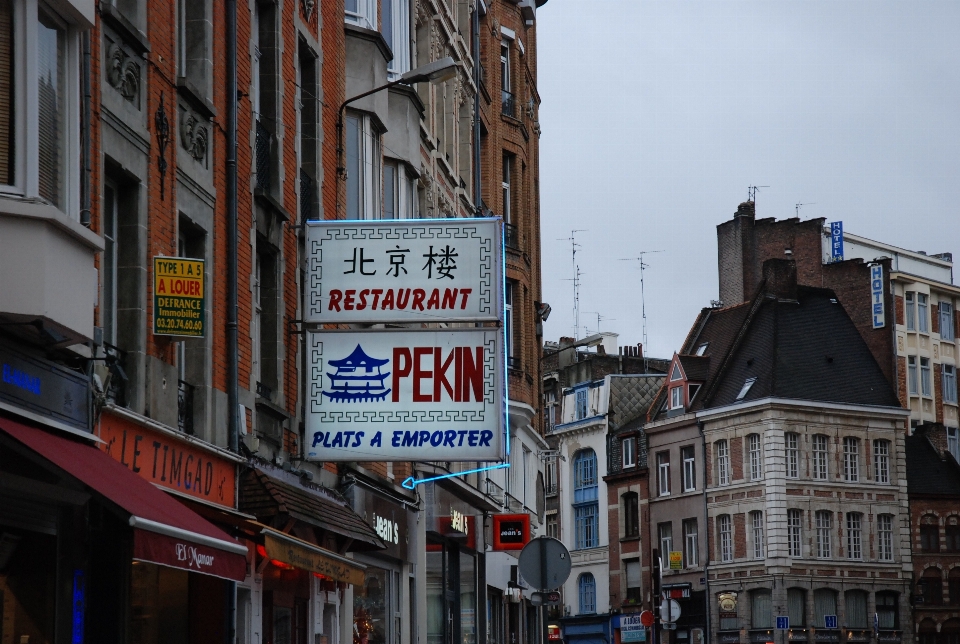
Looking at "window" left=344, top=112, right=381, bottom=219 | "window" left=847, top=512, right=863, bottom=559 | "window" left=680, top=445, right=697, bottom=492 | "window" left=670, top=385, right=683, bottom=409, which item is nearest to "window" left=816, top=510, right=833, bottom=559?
"window" left=847, top=512, right=863, bottom=559

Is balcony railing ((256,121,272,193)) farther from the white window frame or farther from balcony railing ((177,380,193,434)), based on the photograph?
the white window frame

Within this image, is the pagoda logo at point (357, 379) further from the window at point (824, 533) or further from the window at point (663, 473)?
the window at point (663, 473)

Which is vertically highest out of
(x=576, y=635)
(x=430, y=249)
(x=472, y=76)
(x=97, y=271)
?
(x=472, y=76)

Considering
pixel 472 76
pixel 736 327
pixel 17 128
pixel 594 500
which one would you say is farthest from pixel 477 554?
pixel 594 500

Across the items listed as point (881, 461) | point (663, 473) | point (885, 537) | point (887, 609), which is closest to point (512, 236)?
point (881, 461)

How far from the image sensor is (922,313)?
255 feet

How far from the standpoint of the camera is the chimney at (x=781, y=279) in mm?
75750

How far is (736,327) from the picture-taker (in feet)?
250

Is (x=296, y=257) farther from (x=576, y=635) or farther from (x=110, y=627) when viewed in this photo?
(x=576, y=635)

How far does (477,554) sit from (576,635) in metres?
52.5

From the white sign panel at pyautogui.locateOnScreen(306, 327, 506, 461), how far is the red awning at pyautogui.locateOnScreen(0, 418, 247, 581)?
5.45m

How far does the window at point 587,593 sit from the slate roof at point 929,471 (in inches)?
729

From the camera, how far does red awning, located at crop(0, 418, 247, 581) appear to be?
1048 centimetres

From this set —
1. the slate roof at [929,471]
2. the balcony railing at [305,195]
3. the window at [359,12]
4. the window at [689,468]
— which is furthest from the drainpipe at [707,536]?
the balcony railing at [305,195]
